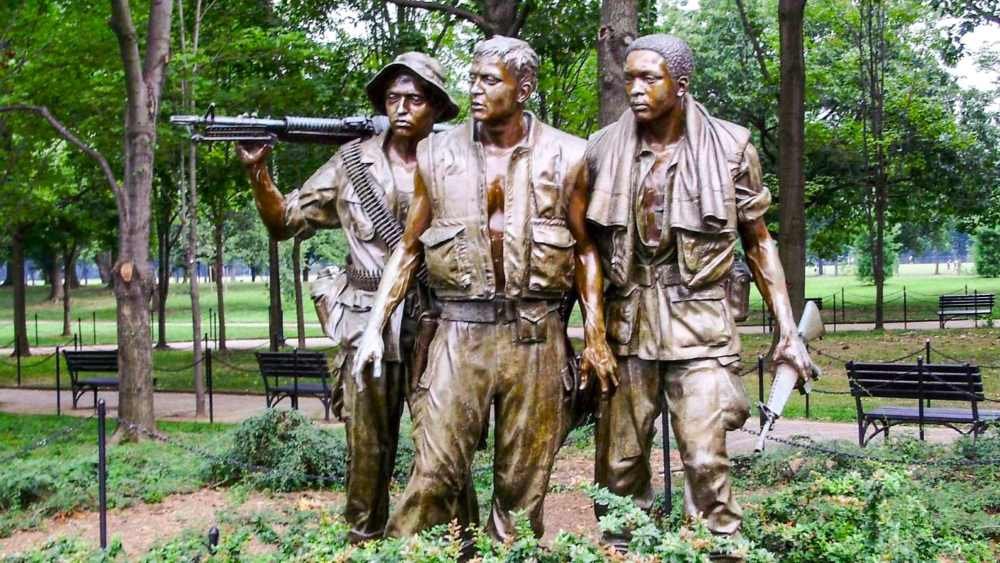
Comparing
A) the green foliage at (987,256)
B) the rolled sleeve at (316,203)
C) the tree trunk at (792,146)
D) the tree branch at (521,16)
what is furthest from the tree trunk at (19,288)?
the green foliage at (987,256)

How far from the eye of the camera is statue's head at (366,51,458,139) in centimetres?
481

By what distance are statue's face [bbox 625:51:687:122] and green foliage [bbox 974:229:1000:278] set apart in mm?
45851

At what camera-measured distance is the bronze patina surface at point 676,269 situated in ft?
14.6

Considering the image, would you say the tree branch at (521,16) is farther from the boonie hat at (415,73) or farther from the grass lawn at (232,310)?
the grass lawn at (232,310)

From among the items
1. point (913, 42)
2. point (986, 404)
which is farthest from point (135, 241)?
point (913, 42)

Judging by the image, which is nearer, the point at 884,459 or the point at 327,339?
the point at 884,459

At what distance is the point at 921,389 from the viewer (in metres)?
9.86

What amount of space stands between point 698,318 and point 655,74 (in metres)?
1.01

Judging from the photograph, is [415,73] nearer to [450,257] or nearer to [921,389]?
[450,257]

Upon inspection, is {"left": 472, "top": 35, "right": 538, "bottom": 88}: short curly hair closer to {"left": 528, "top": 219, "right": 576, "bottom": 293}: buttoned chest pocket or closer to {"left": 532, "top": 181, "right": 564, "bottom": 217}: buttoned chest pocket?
{"left": 532, "top": 181, "right": 564, "bottom": 217}: buttoned chest pocket

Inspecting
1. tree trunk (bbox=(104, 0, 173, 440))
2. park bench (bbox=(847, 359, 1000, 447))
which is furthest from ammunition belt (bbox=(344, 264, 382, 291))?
tree trunk (bbox=(104, 0, 173, 440))

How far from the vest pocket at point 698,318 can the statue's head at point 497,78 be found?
1.03 m

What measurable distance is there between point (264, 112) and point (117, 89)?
2225mm

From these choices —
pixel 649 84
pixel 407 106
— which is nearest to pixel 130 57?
pixel 407 106
